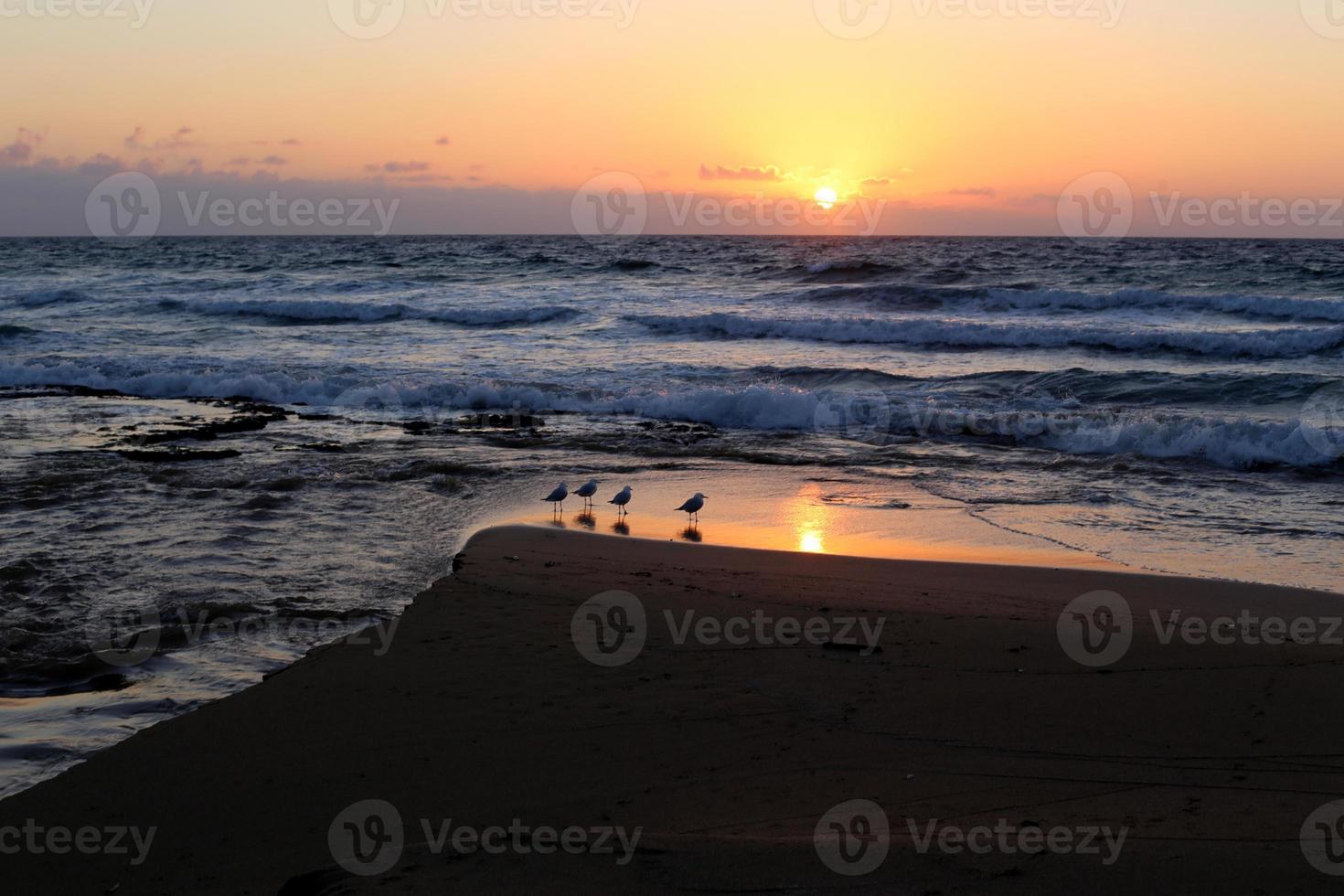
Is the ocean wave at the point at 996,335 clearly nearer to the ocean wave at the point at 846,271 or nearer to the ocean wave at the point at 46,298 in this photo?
the ocean wave at the point at 846,271

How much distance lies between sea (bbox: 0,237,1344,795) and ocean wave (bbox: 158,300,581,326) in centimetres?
14

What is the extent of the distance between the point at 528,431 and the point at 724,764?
1044cm

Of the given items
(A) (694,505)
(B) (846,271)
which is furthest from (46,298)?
(A) (694,505)

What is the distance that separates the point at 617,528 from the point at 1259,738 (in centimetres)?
546

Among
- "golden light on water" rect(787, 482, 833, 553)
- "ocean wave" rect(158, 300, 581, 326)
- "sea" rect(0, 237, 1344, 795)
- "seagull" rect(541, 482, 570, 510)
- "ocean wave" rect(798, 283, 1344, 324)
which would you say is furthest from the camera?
"ocean wave" rect(158, 300, 581, 326)

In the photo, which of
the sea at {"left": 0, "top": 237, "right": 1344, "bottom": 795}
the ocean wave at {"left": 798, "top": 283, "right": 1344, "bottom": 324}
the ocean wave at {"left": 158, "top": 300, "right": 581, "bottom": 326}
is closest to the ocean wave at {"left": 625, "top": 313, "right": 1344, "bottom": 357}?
the sea at {"left": 0, "top": 237, "right": 1344, "bottom": 795}

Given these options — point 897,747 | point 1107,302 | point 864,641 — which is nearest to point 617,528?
point 864,641

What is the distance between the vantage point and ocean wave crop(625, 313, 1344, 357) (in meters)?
22.6

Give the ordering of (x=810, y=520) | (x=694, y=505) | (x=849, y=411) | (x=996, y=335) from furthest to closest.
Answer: (x=996, y=335) → (x=849, y=411) → (x=810, y=520) → (x=694, y=505)

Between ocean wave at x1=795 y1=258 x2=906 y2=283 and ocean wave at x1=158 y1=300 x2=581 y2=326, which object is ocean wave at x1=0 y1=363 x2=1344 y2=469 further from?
ocean wave at x1=795 y1=258 x2=906 y2=283

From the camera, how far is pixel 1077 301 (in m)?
30.2

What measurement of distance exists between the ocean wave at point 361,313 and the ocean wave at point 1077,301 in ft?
28.7

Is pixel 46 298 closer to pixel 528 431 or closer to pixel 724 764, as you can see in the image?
pixel 528 431

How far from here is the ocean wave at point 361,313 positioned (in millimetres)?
29594
